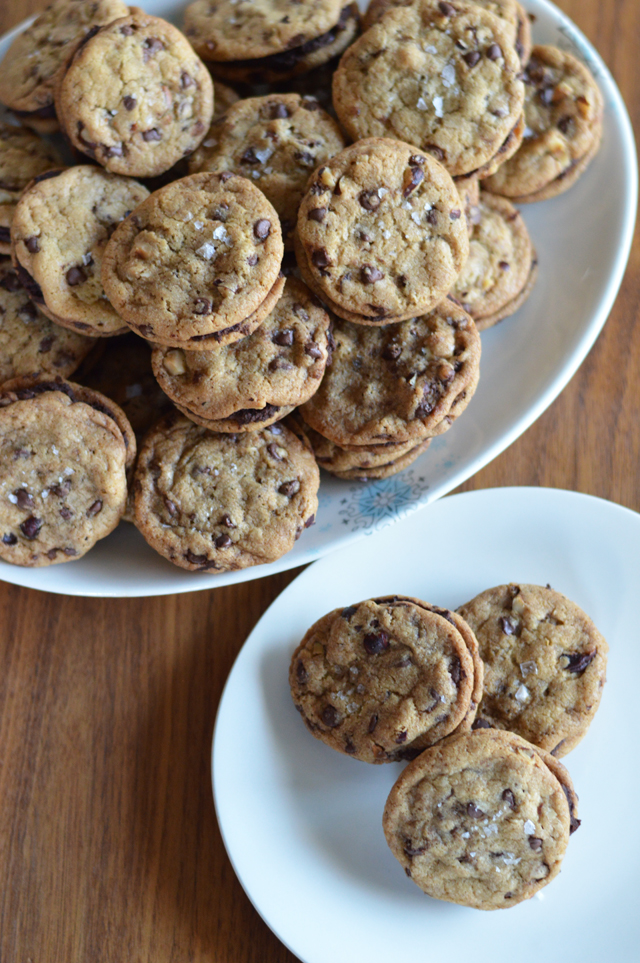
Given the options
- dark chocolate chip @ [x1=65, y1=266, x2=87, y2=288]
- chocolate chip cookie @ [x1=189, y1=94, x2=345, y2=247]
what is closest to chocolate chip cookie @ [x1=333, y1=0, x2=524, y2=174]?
chocolate chip cookie @ [x1=189, y1=94, x2=345, y2=247]

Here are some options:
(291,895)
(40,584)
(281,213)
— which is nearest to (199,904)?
(291,895)

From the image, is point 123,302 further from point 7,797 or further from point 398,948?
point 398,948

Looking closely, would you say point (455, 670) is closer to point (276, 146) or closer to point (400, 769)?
point (400, 769)

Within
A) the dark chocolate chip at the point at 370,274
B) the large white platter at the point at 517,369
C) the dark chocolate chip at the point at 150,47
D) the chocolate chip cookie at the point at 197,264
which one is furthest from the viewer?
the large white platter at the point at 517,369

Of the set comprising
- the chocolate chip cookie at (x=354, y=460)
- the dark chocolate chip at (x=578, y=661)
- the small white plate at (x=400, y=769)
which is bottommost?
the small white plate at (x=400, y=769)

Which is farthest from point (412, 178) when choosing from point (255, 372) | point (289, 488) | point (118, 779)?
point (118, 779)

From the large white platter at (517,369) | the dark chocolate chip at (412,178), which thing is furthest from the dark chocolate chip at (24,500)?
the dark chocolate chip at (412,178)

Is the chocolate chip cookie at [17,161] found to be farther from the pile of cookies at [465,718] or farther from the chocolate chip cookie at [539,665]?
the chocolate chip cookie at [539,665]
